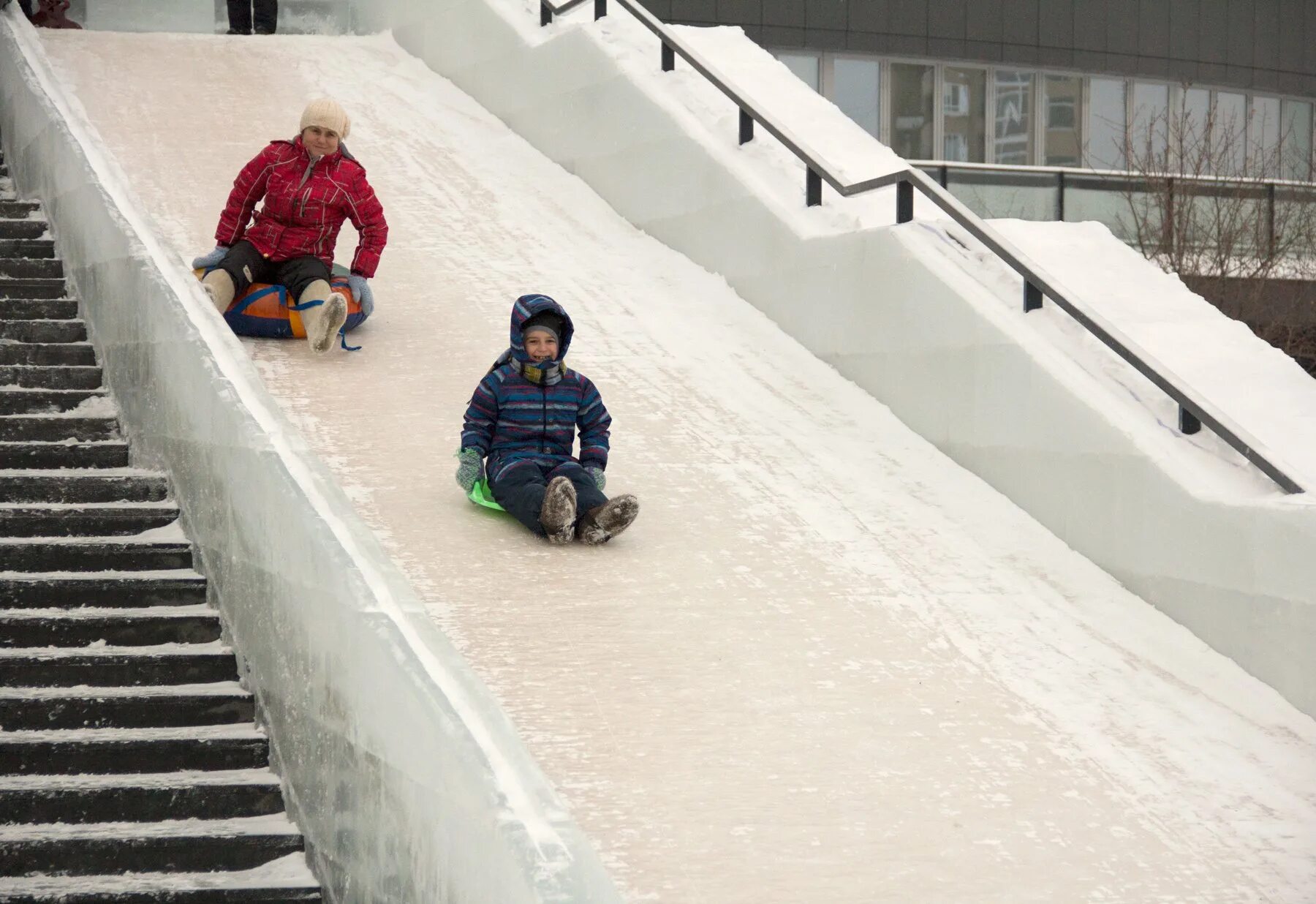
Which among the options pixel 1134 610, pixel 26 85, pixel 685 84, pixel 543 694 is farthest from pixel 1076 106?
pixel 543 694

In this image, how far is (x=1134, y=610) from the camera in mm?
6375

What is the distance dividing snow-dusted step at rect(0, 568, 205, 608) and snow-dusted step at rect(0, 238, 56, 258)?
10.4ft

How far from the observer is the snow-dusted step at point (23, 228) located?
9.25 m

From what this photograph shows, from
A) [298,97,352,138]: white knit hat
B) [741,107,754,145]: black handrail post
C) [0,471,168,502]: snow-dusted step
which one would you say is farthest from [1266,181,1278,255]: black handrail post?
[0,471,168,502]: snow-dusted step

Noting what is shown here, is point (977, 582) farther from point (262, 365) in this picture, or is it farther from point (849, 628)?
point (262, 365)

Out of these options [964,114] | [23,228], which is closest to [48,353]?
[23,228]

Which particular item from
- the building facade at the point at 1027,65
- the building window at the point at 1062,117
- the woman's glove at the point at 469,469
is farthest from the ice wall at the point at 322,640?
the building window at the point at 1062,117

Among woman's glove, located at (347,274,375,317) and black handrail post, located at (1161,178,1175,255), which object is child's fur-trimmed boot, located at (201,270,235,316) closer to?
woman's glove, located at (347,274,375,317)

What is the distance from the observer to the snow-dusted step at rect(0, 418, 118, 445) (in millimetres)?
7391

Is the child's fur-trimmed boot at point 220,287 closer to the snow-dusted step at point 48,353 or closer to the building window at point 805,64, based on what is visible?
the snow-dusted step at point 48,353

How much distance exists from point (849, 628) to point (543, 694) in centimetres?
126

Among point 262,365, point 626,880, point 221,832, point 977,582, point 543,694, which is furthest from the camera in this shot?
point 262,365

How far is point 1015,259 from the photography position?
24.0 feet

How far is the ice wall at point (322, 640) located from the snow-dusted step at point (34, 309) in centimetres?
17
